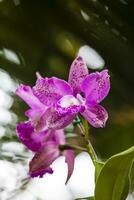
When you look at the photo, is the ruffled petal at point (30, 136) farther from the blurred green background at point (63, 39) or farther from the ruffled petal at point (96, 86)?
the blurred green background at point (63, 39)

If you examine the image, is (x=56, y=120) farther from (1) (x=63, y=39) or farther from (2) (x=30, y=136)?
(1) (x=63, y=39)

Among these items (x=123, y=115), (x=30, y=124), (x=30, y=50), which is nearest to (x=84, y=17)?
(x=30, y=50)

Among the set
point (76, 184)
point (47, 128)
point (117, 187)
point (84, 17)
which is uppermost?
point (84, 17)

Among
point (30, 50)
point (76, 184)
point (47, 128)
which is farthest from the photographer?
A: point (30, 50)

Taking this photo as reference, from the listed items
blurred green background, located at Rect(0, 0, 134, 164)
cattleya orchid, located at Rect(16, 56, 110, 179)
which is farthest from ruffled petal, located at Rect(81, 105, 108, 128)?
blurred green background, located at Rect(0, 0, 134, 164)

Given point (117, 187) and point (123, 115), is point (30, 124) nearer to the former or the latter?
point (117, 187)

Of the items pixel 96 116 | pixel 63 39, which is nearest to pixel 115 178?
pixel 96 116

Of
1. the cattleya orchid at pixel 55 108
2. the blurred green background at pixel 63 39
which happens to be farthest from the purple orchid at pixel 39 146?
the blurred green background at pixel 63 39

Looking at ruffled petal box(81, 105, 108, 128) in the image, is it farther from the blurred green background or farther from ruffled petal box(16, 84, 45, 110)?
the blurred green background
